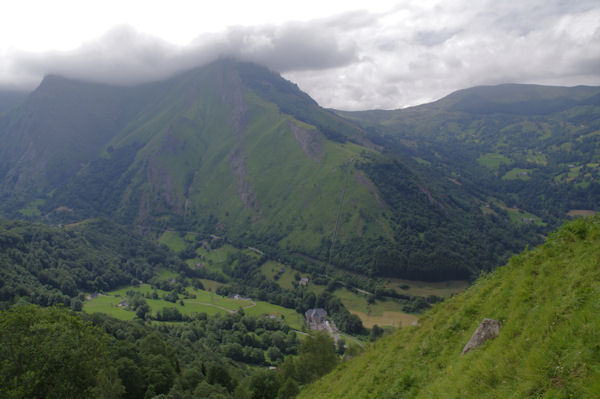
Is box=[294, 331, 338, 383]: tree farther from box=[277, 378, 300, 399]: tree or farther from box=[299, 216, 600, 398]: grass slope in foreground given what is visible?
box=[299, 216, 600, 398]: grass slope in foreground

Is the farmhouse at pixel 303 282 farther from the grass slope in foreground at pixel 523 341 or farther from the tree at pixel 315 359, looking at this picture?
the grass slope in foreground at pixel 523 341

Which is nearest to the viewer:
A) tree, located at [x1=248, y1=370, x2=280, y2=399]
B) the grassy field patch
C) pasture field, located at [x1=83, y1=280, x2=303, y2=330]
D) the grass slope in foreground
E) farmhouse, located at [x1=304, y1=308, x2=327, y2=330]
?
the grass slope in foreground

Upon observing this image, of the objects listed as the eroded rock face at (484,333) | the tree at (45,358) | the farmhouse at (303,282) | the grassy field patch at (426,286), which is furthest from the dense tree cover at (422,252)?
the eroded rock face at (484,333)

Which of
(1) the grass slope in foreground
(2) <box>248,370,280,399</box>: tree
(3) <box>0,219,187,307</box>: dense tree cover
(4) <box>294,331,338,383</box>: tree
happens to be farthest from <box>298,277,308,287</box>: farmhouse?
(1) the grass slope in foreground

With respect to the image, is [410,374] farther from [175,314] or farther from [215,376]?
[175,314]

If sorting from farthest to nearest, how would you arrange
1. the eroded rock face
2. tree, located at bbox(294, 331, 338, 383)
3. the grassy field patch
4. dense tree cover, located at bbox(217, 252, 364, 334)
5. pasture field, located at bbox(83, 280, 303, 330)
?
the grassy field patch, dense tree cover, located at bbox(217, 252, 364, 334), pasture field, located at bbox(83, 280, 303, 330), tree, located at bbox(294, 331, 338, 383), the eroded rock face

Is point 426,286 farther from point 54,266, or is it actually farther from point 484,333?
point 54,266
